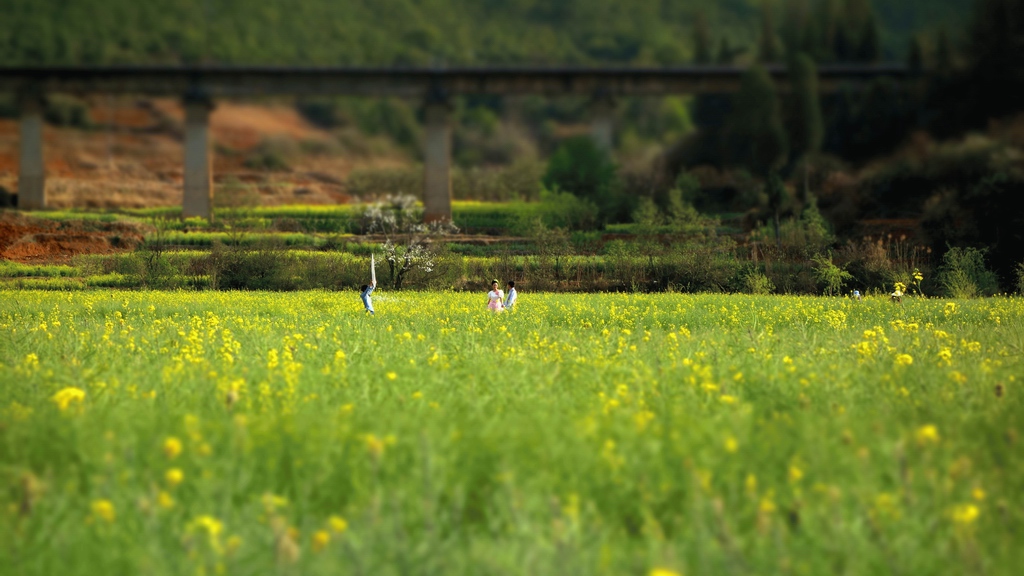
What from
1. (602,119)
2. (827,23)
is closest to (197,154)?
(602,119)

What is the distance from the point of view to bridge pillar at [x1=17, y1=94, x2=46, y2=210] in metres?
52.4

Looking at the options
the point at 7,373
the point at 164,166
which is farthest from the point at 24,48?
the point at 7,373

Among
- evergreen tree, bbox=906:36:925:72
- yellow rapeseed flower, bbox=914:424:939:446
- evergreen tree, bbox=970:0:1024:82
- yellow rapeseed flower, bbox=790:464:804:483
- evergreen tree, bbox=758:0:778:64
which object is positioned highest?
evergreen tree, bbox=758:0:778:64

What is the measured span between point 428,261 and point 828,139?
3210 cm

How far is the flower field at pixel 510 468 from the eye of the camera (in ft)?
15.2

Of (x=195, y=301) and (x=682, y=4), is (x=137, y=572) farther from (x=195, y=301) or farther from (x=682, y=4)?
(x=682, y=4)

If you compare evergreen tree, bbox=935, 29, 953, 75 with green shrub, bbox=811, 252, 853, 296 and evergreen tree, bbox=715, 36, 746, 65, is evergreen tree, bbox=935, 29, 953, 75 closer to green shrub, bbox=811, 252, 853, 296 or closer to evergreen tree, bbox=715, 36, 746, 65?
green shrub, bbox=811, 252, 853, 296

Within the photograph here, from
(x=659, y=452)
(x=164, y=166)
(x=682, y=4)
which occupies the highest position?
(x=682, y=4)

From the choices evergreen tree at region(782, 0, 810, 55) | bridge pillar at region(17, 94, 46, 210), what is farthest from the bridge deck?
evergreen tree at region(782, 0, 810, 55)

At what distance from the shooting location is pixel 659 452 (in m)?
5.76

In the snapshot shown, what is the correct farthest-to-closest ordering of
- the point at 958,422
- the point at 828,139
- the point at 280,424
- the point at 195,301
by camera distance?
the point at 828,139 → the point at 195,301 → the point at 958,422 → the point at 280,424

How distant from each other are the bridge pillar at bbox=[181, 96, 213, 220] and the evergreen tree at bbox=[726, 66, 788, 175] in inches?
1107

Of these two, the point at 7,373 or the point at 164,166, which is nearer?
the point at 7,373

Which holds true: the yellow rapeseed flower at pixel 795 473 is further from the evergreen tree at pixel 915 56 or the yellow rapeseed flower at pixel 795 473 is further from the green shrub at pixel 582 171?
the evergreen tree at pixel 915 56
